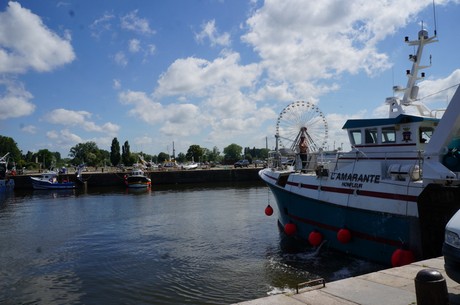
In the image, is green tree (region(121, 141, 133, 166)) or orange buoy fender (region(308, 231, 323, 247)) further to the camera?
green tree (region(121, 141, 133, 166))

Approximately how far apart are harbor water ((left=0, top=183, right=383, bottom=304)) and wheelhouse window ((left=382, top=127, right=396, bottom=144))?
4.27m

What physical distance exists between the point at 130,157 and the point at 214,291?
10693cm

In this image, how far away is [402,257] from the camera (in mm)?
11000

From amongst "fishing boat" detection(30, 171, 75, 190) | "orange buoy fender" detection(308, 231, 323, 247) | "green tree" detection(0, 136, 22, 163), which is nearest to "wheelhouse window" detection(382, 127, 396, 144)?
"orange buoy fender" detection(308, 231, 323, 247)

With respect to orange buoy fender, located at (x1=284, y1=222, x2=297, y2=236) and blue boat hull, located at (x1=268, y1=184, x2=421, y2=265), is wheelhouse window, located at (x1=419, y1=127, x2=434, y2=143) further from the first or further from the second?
orange buoy fender, located at (x1=284, y1=222, x2=297, y2=236)

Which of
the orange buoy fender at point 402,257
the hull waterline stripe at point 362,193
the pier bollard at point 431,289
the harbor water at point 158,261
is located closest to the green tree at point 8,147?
the harbor water at point 158,261

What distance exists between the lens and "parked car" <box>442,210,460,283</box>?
5309 millimetres

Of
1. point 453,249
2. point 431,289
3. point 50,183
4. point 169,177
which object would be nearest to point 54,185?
point 50,183

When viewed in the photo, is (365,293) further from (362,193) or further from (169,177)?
(169,177)

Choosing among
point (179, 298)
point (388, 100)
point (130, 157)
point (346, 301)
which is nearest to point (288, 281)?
point (179, 298)

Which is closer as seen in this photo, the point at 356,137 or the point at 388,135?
the point at 388,135

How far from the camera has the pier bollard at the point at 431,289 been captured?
491cm

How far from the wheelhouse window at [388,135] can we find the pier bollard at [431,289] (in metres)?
9.46

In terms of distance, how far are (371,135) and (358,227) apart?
11.3 feet
